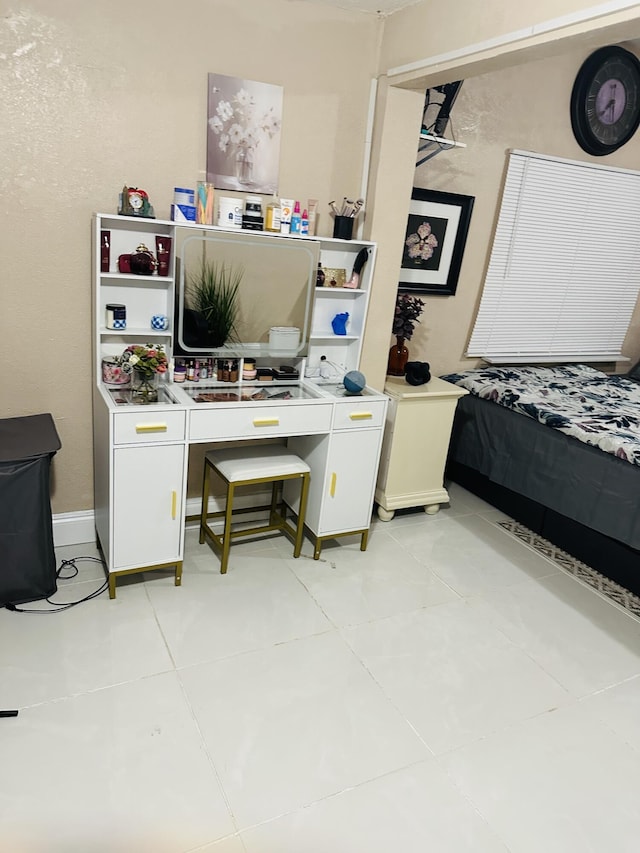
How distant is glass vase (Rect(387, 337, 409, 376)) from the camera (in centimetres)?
352

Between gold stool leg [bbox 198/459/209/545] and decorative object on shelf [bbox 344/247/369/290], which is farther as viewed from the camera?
decorative object on shelf [bbox 344/247/369/290]

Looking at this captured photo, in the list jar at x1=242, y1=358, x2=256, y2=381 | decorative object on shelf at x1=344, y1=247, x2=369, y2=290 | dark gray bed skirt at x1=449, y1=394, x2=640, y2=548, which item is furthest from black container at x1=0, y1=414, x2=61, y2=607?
dark gray bed skirt at x1=449, y1=394, x2=640, y2=548

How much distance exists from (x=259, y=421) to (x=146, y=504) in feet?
1.92

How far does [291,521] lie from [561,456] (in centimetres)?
148

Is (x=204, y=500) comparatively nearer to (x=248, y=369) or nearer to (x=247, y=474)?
(x=247, y=474)

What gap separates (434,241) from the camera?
11.8ft

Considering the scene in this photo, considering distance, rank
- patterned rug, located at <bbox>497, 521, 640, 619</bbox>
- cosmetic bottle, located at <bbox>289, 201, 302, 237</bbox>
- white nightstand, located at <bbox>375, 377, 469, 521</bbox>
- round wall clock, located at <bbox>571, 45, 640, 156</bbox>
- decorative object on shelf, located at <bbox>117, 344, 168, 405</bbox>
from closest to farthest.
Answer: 1. decorative object on shelf, located at <bbox>117, 344, 168, 405</bbox>
2. cosmetic bottle, located at <bbox>289, 201, 302, 237</bbox>
3. patterned rug, located at <bbox>497, 521, 640, 619</bbox>
4. white nightstand, located at <bbox>375, 377, 469, 521</bbox>
5. round wall clock, located at <bbox>571, 45, 640, 156</bbox>

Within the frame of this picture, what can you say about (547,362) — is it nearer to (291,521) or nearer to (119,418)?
(291,521)

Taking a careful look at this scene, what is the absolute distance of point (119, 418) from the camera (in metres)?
2.33

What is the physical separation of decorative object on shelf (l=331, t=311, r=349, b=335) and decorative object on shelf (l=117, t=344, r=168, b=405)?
3.05ft

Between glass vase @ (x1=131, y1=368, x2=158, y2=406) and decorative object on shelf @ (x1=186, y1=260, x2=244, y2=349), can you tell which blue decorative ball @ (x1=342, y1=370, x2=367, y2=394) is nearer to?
decorative object on shelf @ (x1=186, y1=260, x2=244, y2=349)

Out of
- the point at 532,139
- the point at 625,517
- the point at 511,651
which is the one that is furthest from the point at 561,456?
the point at 532,139

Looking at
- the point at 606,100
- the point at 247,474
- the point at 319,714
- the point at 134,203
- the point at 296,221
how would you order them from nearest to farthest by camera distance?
the point at 319,714
the point at 134,203
the point at 247,474
the point at 296,221
the point at 606,100

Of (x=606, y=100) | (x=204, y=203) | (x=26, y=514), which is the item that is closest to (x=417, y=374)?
(x=204, y=203)
